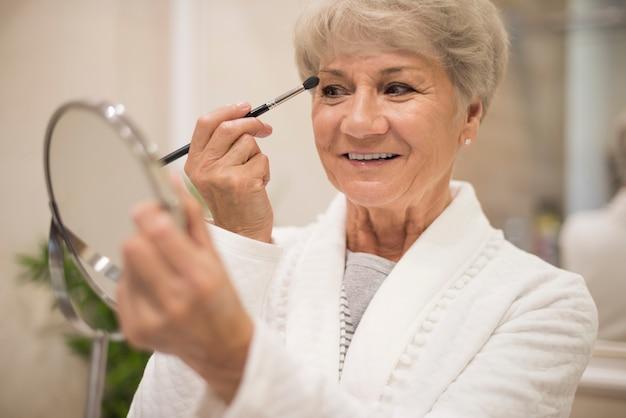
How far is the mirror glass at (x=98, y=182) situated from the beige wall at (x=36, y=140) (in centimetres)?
117

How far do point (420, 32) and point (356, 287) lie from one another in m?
0.38

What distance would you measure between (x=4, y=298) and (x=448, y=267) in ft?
4.21

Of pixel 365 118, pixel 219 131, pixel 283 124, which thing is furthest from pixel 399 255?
pixel 283 124

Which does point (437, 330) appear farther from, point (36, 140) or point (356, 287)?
point (36, 140)

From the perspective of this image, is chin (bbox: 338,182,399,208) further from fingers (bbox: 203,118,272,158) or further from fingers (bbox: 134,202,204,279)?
fingers (bbox: 134,202,204,279)

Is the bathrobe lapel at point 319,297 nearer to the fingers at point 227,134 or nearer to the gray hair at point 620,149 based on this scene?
the fingers at point 227,134

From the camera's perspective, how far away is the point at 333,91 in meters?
0.95

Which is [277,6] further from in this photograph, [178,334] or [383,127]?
[178,334]

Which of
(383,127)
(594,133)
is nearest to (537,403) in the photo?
(383,127)

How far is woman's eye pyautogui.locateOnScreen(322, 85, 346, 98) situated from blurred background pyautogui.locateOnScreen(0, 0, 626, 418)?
628mm

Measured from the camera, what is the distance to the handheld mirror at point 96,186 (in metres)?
0.45

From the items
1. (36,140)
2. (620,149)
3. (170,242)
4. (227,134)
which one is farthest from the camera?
(36,140)

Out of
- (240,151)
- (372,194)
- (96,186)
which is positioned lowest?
(372,194)

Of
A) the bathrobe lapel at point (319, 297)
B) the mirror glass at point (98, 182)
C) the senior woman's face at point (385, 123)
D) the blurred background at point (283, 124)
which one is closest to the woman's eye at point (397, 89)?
the senior woman's face at point (385, 123)
